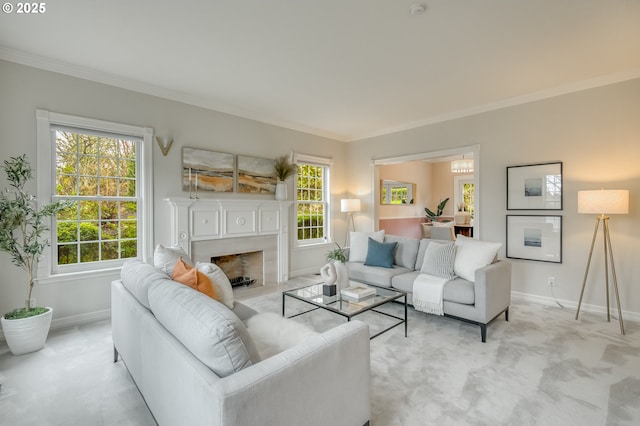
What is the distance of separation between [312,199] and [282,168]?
1049 millimetres

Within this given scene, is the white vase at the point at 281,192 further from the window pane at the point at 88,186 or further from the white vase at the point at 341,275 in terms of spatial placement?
the window pane at the point at 88,186

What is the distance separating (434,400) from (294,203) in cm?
386

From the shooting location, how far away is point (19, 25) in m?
2.47

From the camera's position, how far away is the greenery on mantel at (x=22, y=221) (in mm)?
2574

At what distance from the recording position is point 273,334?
1915mm

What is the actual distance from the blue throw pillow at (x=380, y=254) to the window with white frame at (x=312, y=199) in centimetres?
178

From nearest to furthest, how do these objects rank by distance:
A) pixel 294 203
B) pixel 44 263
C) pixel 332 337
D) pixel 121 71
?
1. pixel 332 337
2. pixel 44 263
3. pixel 121 71
4. pixel 294 203

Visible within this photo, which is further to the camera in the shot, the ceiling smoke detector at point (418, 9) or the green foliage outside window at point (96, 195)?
the green foliage outside window at point (96, 195)

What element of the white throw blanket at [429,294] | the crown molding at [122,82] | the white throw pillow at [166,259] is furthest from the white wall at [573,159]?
the white throw pillow at [166,259]

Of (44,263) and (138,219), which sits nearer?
(44,263)

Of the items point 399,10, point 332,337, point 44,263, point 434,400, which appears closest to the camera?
point 332,337

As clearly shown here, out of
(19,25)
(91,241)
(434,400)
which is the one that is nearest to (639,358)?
(434,400)

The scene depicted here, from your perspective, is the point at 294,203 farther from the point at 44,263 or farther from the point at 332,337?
the point at 332,337

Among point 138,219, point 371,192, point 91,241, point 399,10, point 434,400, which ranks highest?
point 399,10
